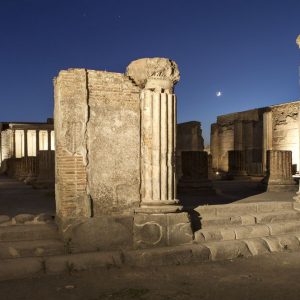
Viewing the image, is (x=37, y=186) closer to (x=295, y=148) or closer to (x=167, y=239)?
(x=167, y=239)

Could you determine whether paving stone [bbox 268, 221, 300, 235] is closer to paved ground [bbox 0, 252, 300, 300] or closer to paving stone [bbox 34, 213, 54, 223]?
paved ground [bbox 0, 252, 300, 300]

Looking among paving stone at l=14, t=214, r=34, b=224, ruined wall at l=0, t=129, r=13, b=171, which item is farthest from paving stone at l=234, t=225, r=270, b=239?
ruined wall at l=0, t=129, r=13, b=171

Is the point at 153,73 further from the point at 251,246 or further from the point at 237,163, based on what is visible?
the point at 237,163

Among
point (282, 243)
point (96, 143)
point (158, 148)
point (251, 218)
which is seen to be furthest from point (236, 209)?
point (96, 143)

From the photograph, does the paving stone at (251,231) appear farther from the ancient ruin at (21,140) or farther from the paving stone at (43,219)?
the ancient ruin at (21,140)

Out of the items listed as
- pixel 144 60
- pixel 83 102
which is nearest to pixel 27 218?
pixel 83 102

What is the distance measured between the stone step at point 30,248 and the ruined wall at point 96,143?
47 centimetres

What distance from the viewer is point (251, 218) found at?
7094 mm

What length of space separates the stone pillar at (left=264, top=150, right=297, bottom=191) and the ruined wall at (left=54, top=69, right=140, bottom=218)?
24.5ft

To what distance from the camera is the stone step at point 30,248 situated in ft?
18.2

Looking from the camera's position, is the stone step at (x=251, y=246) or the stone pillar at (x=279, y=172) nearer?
the stone step at (x=251, y=246)

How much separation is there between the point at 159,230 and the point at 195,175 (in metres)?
5.72

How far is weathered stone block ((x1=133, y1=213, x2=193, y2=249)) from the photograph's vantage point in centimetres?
607

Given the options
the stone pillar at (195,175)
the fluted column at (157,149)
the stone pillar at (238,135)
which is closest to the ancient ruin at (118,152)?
the fluted column at (157,149)
